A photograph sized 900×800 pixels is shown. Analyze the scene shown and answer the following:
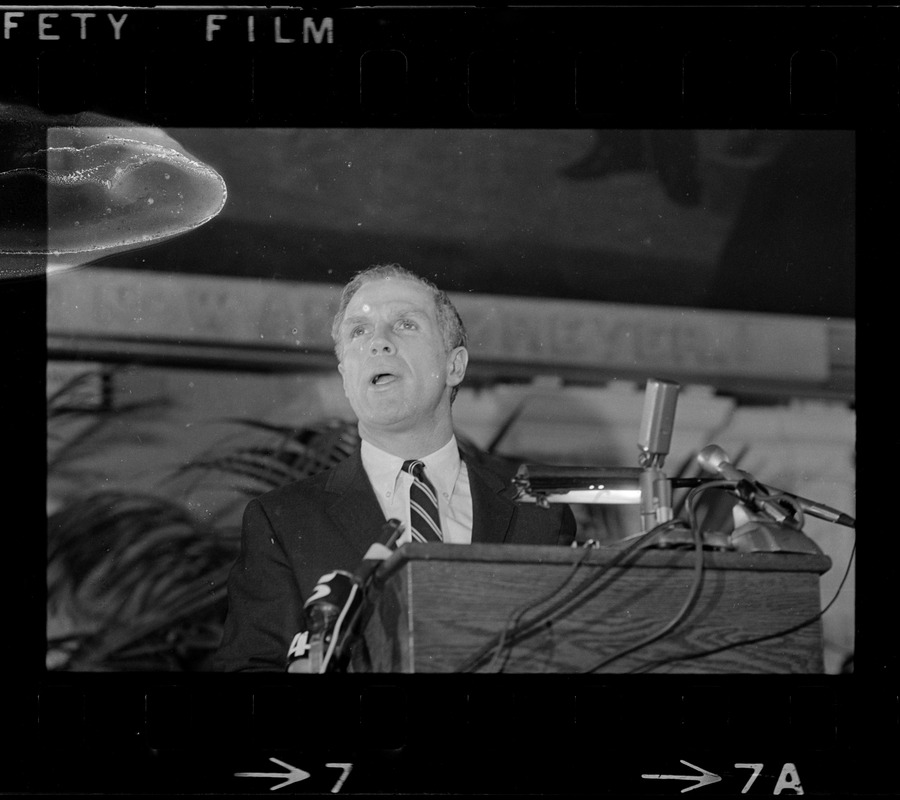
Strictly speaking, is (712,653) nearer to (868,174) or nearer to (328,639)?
(328,639)

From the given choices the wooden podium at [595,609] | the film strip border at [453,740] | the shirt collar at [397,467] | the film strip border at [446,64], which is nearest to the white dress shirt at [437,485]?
the shirt collar at [397,467]

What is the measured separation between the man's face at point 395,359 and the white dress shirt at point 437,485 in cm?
7

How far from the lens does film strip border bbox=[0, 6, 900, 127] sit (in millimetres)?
3148

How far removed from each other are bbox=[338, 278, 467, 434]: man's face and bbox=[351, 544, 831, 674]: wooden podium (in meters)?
0.72

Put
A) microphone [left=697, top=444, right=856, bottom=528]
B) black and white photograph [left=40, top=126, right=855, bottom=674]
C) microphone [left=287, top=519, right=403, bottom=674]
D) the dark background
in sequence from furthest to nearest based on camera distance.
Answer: the dark background, black and white photograph [left=40, top=126, right=855, bottom=674], microphone [left=697, top=444, right=856, bottom=528], microphone [left=287, top=519, right=403, bottom=674]

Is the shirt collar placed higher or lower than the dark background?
lower

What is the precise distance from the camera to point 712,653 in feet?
7.75

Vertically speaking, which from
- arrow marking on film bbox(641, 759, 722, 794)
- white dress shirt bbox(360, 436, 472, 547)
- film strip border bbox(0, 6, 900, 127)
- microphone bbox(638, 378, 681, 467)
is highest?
film strip border bbox(0, 6, 900, 127)

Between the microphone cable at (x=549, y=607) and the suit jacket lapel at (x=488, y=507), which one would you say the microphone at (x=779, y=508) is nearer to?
the microphone cable at (x=549, y=607)

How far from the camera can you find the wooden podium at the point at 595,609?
2.19 meters

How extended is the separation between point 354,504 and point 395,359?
0.35 meters

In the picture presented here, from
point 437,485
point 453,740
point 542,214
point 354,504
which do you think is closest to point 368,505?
point 354,504

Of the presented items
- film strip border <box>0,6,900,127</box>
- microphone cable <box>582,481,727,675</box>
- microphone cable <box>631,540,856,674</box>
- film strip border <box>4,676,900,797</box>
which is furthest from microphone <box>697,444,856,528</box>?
film strip border <box>0,6,900,127</box>

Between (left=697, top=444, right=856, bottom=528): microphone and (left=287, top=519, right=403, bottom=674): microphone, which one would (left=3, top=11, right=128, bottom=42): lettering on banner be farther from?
(left=697, top=444, right=856, bottom=528): microphone
